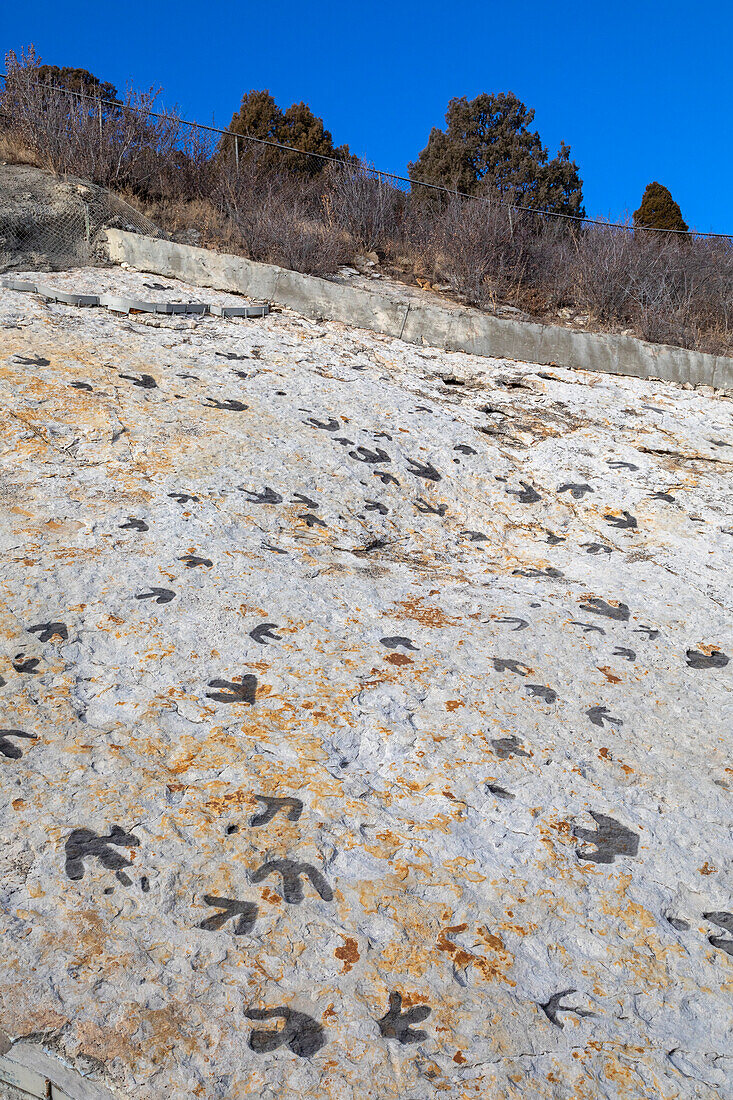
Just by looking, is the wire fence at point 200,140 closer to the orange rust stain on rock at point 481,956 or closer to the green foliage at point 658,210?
the green foliage at point 658,210

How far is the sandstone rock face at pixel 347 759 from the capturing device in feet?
5.03

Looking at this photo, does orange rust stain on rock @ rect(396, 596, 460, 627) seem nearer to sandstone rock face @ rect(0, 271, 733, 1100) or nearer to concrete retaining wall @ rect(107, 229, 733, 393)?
sandstone rock face @ rect(0, 271, 733, 1100)

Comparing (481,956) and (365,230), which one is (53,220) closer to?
(365,230)

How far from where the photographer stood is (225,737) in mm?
2342

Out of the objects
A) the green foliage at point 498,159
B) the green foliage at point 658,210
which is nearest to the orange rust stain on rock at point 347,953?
the green foliage at point 498,159

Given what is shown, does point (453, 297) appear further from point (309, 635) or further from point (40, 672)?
point (40, 672)

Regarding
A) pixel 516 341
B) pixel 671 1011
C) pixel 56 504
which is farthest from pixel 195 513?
pixel 516 341

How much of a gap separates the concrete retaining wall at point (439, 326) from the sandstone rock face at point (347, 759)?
8.05 ft

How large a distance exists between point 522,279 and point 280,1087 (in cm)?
865

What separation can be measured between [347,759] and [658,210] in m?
14.6

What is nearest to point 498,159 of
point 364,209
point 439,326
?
point 364,209

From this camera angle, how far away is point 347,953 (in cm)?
169

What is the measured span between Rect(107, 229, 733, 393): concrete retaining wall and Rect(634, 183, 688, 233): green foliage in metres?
7.91

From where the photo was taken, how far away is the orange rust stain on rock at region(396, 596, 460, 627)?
323cm
